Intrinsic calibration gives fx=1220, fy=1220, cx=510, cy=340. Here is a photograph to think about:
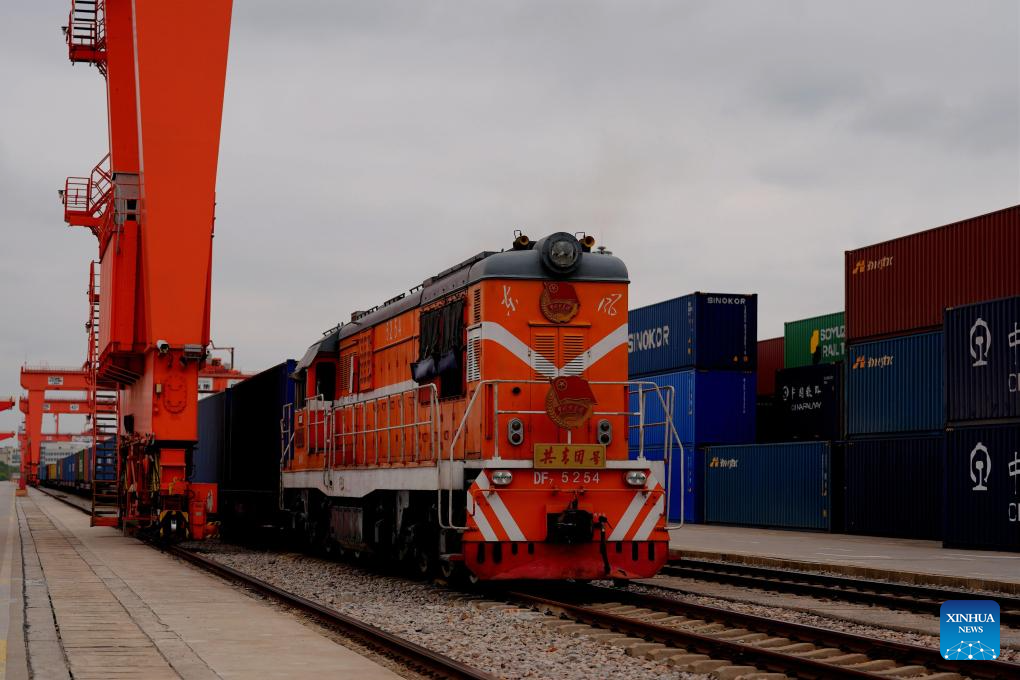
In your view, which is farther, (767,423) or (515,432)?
(767,423)

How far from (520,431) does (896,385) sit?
55.3 feet

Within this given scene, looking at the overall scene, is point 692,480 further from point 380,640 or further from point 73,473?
point 73,473

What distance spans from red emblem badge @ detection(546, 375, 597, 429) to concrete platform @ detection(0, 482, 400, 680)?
10.9ft

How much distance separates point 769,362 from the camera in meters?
40.9

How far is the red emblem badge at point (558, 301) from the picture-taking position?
43.4ft

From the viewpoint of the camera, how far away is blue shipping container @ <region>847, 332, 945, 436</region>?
86.5 feet

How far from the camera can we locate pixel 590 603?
42.0 feet

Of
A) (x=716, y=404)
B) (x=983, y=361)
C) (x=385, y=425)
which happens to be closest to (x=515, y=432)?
(x=385, y=425)

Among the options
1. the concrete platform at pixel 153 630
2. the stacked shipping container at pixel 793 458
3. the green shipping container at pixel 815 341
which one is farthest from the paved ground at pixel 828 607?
the green shipping container at pixel 815 341

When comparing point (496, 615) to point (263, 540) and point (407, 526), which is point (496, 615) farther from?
point (263, 540)

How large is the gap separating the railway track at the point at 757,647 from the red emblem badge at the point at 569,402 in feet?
6.04

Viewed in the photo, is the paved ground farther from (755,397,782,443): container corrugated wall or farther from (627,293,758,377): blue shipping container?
(755,397,782,443): container corrugated wall

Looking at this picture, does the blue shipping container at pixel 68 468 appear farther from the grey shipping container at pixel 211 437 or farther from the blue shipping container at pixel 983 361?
the blue shipping container at pixel 983 361

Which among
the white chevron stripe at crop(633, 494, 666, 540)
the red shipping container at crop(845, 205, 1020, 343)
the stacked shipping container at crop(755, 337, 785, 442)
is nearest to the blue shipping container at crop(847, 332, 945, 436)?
the red shipping container at crop(845, 205, 1020, 343)
